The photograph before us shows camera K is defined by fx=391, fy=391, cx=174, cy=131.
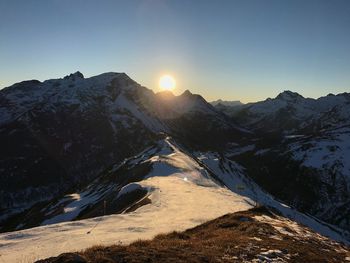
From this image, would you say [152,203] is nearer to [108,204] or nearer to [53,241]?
[108,204]

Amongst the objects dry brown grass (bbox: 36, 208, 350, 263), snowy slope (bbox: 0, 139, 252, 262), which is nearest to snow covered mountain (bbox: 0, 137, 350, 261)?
snowy slope (bbox: 0, 139, 252, 262)

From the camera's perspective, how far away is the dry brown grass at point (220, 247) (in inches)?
774

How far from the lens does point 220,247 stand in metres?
23.1

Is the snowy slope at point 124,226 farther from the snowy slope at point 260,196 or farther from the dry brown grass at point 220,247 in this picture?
the snowy slope at point 260,196

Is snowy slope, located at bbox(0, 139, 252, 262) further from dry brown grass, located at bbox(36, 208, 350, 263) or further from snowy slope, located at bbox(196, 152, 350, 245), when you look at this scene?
snowy slope, located at bbox(196, 152, 350, 245)

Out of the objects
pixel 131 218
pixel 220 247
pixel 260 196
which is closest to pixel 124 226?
pixel 131 218

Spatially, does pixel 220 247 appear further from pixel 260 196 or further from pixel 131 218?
pixel 260 196

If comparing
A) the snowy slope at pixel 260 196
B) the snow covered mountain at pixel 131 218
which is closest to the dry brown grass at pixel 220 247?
the snow covered mountain at pixel 131 218

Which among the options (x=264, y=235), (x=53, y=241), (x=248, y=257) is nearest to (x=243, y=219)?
(x=264, y=235)

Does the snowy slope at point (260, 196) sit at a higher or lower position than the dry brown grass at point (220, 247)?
lower

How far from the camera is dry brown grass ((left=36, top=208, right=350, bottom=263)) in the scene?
64.5 feet

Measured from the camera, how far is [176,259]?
1939 cm

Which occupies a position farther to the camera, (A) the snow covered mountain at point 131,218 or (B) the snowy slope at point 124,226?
(A) the snow covered mountain at point 131,218

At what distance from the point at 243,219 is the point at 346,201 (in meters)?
178
